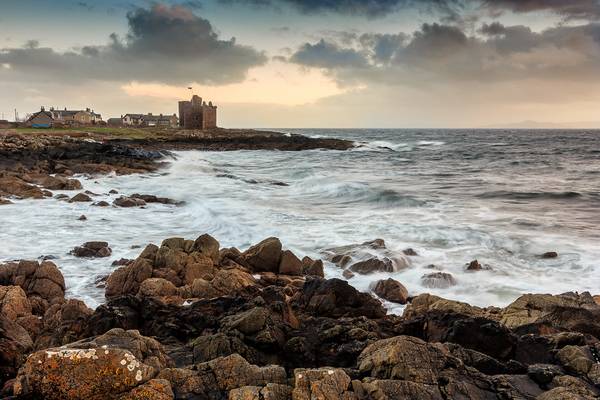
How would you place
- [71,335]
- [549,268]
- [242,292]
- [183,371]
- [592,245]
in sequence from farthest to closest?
1. [592,245]
2. [549,268]
3. [242,292]
4. [71,335]
5. [183,371]

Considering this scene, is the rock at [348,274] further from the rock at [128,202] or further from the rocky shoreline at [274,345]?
the rock at [128,202]

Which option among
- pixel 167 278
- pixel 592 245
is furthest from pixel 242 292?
pixel 592 245

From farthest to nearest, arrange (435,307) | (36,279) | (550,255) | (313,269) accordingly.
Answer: (550,255) → (313,269) → (36,279) → (435,307)

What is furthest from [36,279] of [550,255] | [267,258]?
[550,255]

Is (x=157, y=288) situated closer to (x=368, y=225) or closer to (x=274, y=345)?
(x=274, y=345)

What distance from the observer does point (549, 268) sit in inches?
505

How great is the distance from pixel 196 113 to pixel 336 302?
103704 mm

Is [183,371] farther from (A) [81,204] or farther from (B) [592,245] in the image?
(A) [81,204]

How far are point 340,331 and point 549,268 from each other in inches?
354

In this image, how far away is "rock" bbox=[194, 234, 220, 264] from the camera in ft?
37.7

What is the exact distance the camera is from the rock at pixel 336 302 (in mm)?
8258

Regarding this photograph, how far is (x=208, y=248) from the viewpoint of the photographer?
1161 cm

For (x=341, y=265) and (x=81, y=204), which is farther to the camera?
(x=81, y=204)

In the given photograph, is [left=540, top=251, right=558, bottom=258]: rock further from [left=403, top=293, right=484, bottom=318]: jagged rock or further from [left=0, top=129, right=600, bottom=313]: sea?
[left=403, top=293, right=484, bottom=318]: jagged rock
